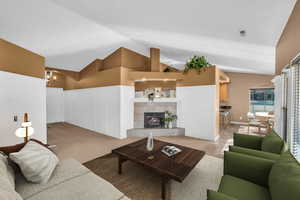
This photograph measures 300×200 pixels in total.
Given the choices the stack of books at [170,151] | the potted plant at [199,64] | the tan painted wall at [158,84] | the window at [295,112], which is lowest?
the stack of books at [170,151]

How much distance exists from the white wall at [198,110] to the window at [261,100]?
3951mm

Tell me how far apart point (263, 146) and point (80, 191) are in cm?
256

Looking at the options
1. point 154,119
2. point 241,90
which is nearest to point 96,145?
point 154,119

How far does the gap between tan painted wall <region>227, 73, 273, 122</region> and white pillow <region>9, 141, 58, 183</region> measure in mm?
7659

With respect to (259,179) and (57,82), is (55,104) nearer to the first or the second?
(57,82)

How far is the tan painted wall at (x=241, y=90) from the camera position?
20.4 feet

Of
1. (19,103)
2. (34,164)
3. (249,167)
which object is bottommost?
(249,167)

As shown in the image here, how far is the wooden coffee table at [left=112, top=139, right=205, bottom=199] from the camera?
5.43ft

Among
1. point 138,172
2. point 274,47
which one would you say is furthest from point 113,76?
point 274,47

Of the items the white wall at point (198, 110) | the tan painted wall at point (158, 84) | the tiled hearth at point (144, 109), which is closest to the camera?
the white wall at point (198, 110)

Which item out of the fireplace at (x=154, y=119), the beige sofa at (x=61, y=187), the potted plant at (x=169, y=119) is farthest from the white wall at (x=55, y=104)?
the beige sofa at (x=61, y=187)

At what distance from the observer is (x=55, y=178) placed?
135 centimetres

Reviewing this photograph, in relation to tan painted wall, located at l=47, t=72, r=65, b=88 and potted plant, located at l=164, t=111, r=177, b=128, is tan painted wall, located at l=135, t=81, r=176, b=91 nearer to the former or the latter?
potted plant, located at l=164, t=111, r=177, b=128

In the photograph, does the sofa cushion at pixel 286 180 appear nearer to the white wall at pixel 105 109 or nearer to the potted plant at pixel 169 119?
the potted plant at pixel 169 119
